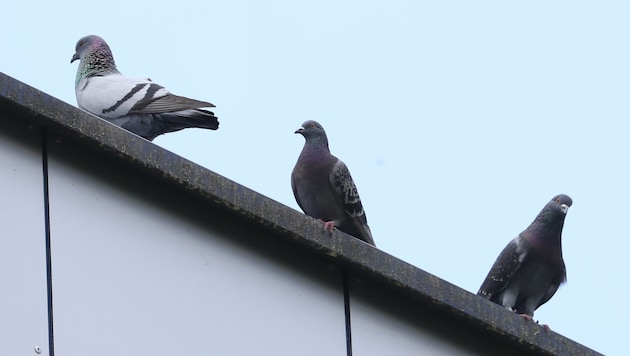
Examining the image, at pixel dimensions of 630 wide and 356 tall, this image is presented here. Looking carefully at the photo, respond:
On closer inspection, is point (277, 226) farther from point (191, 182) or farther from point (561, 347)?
point (561, 347)

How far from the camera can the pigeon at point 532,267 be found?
13.5m

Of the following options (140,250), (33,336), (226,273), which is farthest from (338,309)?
(33,336)

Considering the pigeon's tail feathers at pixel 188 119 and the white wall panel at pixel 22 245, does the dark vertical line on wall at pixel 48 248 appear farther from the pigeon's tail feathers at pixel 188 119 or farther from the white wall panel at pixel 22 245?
the pigeon's tail feathers at pixel 188 119

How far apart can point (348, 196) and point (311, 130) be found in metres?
0.84

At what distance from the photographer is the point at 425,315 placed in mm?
10383

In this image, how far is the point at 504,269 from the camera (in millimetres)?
13555

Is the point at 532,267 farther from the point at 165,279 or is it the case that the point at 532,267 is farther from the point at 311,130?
the point at 165,279

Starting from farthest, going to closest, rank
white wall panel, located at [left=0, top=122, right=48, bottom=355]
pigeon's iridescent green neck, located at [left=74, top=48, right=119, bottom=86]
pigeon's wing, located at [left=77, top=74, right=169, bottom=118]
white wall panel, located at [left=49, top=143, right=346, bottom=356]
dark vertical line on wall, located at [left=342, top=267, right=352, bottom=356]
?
pigeon's iridescent green neck, located at [left=74, top=48, right=119, bottom=86] < pigeon's wing, located at [left=77, top=74, right=169, bottom=118] < dark vertical line on wall, located at [left=342, top=267, right=352, bottom=356] < white wall panel, located at [left=49, top=143, right=346, bottom=356] < white wall panel, located at [left=0, top=122, right=48, bottom=355]

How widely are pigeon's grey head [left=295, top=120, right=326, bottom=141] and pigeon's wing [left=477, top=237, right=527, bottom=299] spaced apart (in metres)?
A: 2.25

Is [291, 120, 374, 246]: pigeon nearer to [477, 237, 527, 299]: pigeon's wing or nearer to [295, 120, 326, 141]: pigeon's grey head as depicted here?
[295, 120, 326, 141]: pigeon's grey head

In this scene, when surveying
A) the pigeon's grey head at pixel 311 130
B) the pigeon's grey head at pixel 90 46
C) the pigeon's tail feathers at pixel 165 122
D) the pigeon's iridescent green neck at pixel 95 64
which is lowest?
the pigeon's tail feathers at pixel 165 122

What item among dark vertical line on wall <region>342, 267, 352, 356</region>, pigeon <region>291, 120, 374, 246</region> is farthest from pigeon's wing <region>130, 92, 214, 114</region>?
dark vertical line on wall <region>342, 267, 352, 356</region>

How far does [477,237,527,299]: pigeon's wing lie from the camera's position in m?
13.5

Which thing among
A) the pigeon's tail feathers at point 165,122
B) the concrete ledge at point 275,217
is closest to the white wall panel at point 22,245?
the concrete ledge at point 275,217
